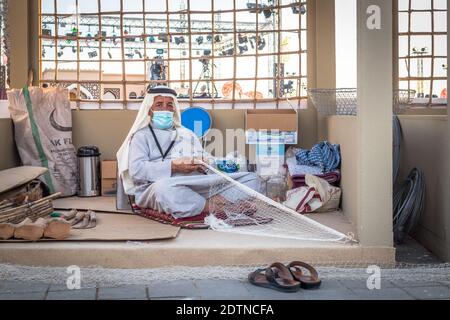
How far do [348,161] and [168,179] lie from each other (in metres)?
1.53

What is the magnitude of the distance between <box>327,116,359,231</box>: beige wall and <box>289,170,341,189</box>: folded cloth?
0.11 meters

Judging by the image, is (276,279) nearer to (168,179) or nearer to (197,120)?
(168,179)

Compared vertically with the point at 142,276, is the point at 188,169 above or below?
above

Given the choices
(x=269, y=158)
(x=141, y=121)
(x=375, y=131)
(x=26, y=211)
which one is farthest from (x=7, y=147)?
(x=375, y=131)

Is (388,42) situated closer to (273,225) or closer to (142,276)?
(273,225)

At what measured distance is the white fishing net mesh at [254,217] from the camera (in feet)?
15.5

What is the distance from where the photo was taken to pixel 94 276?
4219 millimetres

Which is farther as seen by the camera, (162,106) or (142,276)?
(162,106)

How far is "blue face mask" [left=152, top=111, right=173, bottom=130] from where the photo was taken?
6004 millimetres

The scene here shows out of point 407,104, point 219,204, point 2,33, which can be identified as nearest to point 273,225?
point 219,204

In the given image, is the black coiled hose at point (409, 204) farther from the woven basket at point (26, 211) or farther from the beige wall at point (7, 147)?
the beige wall at point (7, 147)

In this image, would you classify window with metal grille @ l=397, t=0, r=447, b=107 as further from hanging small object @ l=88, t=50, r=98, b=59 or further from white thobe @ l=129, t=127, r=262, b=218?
hanging small object @ l=88, t=50, r=98, b=59

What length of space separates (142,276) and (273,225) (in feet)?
4.34

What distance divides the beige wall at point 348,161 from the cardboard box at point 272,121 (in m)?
0.71
